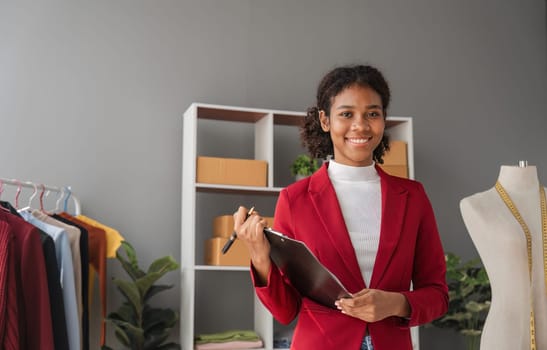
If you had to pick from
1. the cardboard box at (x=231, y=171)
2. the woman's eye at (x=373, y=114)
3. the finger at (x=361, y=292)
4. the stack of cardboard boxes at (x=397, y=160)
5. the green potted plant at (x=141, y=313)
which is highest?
the stack of cardboard boxes at (x=397, y=160)

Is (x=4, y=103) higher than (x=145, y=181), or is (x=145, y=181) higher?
(x=4, y=103)

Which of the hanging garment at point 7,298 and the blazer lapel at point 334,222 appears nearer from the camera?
the blazer lapel at point 334,222

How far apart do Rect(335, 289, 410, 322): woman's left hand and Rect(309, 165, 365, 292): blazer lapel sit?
87 millimetres

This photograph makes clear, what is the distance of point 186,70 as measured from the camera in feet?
13.2

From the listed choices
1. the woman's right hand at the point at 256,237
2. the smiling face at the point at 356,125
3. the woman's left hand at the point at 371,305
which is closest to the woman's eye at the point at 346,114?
the smiling face at the point at 356,125

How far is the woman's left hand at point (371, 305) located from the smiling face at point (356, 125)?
0.37m

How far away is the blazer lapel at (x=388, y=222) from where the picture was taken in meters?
1.53

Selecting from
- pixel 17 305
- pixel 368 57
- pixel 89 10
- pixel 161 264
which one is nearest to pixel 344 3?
pixel 368 57

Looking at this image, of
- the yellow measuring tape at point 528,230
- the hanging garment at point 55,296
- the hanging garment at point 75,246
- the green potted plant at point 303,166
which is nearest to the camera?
Result: the yellow measuring tape at point 528,230

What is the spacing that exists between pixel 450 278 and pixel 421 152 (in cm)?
88

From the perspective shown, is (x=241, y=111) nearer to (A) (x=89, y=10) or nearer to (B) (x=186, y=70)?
(B) (x=186, y=70)

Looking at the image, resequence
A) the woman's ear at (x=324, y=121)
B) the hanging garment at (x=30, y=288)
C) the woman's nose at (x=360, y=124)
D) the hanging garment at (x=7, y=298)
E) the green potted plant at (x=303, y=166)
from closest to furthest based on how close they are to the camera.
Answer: the woman's nose at (x=360, y=124) → the woman's ear at (x=324, y=121) → the hanging garment at (x=7, y=298) → the hanging garment at (x=30, y=288) → the green potted plant at (x=303, y=166)

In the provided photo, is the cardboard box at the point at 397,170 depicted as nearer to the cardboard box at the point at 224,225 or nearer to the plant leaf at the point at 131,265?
the cardboard box at the point at 224,225

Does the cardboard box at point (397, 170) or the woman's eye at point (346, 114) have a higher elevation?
the cardboard box at point (397, 170)
